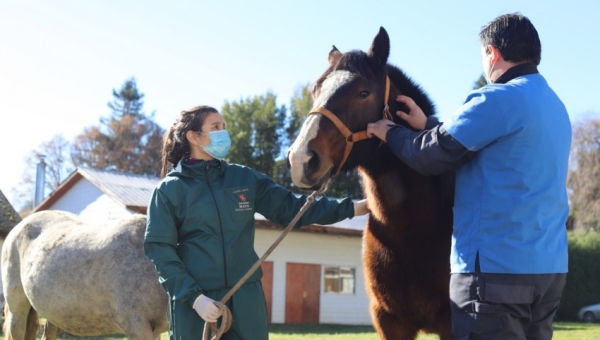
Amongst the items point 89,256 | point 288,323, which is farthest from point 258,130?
point 89,256

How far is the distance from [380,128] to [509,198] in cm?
86

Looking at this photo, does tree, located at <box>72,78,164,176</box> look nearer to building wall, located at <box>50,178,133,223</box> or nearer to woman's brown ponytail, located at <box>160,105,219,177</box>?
building wall, located at <box>50,178,133,223</box>

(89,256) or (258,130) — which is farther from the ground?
(258,130)

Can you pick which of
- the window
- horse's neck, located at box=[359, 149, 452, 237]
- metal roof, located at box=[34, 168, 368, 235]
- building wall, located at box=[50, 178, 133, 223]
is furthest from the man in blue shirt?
the window

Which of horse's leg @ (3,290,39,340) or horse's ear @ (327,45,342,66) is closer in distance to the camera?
horse's ear @ (327,45,342,66)

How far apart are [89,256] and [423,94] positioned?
9.21 feet

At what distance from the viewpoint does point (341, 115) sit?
10.9 ft

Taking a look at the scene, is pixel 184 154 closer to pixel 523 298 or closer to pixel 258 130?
pixel 523 298

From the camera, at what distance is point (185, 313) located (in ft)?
11.8

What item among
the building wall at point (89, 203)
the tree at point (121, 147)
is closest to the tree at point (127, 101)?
the tree at point (121, 147)

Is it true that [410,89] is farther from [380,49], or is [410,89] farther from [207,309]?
[207,309]

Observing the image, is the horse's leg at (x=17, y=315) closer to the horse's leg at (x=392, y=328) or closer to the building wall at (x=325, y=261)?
the horse's leg at (x=392, y=328)

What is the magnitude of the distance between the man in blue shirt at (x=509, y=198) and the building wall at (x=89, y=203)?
66.0ft

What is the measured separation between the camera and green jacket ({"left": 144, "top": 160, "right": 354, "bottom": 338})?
3480mm
